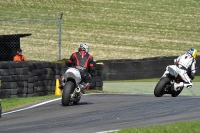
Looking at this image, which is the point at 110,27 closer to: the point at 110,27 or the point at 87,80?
the point at 110,27

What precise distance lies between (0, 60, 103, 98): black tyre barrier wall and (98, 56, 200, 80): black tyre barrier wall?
6.66 m

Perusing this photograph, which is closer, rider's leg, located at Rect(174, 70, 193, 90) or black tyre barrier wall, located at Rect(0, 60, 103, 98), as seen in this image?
rider's leg, located at Rect(174, 70, 193, 90)

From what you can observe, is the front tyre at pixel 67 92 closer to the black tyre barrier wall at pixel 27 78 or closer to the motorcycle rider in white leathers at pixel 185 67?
the black tyre barrier wall at pixel 27 78

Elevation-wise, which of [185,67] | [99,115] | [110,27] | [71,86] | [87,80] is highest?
[110,27]

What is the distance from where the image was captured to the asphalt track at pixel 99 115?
11938 mm

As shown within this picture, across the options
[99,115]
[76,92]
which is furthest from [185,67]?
[99,115]

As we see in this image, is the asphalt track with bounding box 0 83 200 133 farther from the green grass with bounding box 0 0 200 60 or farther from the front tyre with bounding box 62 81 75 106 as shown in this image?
the green grass with bounding box 0 0 200 60

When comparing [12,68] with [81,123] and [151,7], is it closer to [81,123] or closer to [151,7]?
[81,123]

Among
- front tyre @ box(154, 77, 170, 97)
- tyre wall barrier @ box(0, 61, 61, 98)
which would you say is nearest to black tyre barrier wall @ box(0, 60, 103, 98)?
tyre wall barrier @ box(0, 61, 61, 98)

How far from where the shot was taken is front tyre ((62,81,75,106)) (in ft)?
51.7

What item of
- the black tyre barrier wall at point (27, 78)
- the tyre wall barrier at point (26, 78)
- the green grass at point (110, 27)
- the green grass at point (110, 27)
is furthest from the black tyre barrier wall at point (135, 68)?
the tyre wall barrier at point (26, 78)

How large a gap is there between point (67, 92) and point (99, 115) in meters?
2.31

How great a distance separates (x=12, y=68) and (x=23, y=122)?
5.35m

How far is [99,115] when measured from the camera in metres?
13.5
